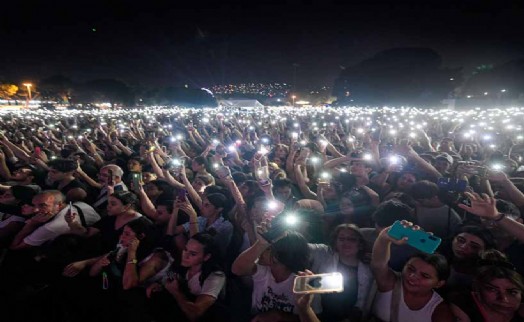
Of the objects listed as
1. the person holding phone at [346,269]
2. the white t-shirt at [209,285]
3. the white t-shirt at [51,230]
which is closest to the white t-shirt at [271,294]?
the person holding phone at [346,269]

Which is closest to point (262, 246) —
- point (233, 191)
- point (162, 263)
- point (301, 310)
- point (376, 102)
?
point (301, 310)

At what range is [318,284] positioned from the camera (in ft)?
6.35

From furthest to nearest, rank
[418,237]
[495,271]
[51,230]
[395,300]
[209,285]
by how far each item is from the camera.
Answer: [51,230], [209,285], [395,300], [495,271], [418,237]

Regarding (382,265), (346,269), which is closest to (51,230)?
(346,269)

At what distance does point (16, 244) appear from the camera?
4.09 meters

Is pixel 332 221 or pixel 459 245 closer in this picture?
pixel 459 245

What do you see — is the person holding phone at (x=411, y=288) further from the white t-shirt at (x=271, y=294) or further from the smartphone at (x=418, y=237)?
the white t-shirt at (x=271, y=294)

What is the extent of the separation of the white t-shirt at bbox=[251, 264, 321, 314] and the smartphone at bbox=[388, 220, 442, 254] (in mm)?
939

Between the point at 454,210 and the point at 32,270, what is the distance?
5.29m

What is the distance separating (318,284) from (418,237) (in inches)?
31.8

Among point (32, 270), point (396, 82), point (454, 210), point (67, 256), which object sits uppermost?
point (396, 82)

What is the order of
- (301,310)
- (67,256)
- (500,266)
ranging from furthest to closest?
(67,256)
(500,266)
(301,310)

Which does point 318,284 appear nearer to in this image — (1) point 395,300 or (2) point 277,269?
(2) point 277,269

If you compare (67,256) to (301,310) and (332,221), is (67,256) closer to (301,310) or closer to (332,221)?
(301,310)
